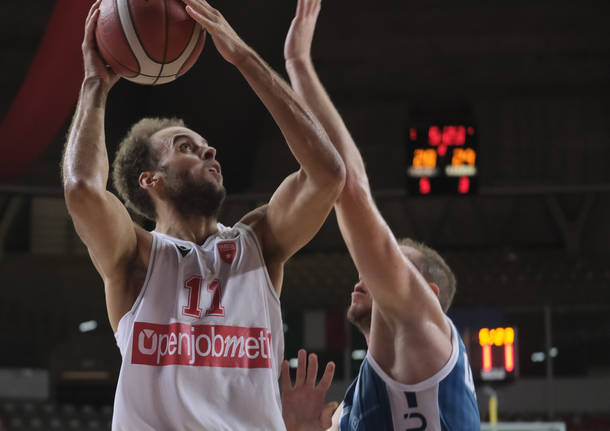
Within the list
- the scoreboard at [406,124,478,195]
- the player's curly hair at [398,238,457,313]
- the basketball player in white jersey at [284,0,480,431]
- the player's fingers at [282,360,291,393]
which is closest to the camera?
the player's fingers at [282,360,291,393]

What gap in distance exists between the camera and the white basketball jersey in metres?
2.21

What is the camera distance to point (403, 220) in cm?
1334

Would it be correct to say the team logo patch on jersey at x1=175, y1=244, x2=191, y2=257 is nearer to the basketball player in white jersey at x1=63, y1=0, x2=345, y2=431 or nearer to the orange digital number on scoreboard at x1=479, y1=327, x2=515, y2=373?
the basketball player in white jersey at x1=63, y1=0, x2=345, y2=431

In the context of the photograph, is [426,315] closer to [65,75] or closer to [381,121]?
[65,75]

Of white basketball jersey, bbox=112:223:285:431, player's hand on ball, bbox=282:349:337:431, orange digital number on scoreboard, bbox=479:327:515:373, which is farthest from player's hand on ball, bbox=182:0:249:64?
orange digital number on scoreboard, bbox=479:327:515:373

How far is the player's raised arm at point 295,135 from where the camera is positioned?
235cm

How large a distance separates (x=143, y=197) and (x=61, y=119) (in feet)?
17.7

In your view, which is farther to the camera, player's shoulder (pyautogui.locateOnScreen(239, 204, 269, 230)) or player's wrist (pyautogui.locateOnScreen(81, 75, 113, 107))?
player's shoulder (pyautogui.locateOnScreen(239, 204, 269, 230))

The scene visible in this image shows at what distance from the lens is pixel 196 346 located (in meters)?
2.28

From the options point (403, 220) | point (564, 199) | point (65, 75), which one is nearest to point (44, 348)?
point (403, 220)

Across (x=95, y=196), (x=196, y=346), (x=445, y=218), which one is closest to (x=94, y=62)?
(x=95, y=196)

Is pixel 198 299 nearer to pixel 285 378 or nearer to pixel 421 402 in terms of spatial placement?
pixel 285 378

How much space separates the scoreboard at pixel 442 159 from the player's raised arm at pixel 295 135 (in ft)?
23.0

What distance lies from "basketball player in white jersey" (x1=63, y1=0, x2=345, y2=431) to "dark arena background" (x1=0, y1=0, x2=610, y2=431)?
853cm
